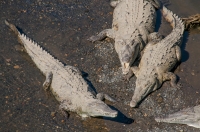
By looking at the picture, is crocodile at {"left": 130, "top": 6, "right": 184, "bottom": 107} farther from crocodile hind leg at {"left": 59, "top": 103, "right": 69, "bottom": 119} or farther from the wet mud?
crocodile hind leg at {"left": 59, "top": 103, "right": 69, "bottom": 119}

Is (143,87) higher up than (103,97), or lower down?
higher up

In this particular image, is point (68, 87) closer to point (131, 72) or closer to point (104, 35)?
point (131, 72)

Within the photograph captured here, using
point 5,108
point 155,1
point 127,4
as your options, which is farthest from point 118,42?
point 5,108

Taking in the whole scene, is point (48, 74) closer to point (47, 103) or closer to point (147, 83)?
point (47, 103)

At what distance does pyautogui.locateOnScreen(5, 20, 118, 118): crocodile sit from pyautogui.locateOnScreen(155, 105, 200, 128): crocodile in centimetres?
102

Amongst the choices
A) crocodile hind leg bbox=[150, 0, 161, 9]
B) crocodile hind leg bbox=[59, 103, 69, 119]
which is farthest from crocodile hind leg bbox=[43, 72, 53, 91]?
crocodile hind leg bbox=[150, 0, 161, 9]

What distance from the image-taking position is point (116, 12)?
860 cm

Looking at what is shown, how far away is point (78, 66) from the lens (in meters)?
7.43

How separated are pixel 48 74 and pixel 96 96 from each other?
1061mm

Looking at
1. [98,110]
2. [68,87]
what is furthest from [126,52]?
[98,110]

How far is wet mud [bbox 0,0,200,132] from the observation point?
637 centimetres

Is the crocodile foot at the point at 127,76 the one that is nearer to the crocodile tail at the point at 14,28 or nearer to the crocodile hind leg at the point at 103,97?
the crocodile hind leg at the point at 103,97

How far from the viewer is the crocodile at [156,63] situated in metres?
6.88

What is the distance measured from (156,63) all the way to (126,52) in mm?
654
